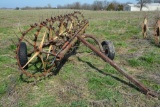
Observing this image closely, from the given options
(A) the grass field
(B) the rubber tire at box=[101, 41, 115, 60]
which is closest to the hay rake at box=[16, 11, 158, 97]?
(B) the rubber tire at box=[101, 41, 115, 60]

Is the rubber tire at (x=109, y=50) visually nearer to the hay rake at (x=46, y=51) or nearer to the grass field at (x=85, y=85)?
the hay rake at (x=46, y=51)

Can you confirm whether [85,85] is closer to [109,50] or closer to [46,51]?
[46,51]

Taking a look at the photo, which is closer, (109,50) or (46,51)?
(46,51)

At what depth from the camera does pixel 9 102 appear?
390 cm

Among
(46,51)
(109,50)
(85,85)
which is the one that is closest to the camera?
(85,85)

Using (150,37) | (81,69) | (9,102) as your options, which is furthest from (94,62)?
(150,37)

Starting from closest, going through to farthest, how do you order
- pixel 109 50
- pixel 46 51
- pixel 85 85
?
pixel 85 85
pixel 46 51
pixel 109 50

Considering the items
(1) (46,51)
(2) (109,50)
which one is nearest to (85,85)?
(1) (46,51)

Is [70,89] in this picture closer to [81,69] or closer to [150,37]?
[81,69]

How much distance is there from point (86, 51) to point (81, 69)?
5.85 ft

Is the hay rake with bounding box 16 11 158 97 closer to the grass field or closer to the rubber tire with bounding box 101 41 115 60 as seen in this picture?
the rubber tire with bounding box 101 41 115 60

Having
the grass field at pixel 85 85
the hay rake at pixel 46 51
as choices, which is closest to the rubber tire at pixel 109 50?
the hay rake at pixel 46 51

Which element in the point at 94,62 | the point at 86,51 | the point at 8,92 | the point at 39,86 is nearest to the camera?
the point at 8,92

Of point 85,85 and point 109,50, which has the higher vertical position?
point 109,50
